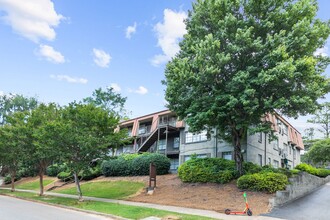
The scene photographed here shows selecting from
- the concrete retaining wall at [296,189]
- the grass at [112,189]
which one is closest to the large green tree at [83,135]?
the grass at [112,189]

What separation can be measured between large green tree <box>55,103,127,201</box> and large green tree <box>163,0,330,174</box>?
16.2 feet

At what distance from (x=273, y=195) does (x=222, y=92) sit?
6.38 metres

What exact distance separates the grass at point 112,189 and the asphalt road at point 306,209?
10961 mm

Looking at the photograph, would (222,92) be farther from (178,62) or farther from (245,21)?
(245,21)

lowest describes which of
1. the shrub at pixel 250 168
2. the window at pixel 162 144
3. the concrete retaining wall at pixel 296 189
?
the concrete retaining wall at pixel 296 189

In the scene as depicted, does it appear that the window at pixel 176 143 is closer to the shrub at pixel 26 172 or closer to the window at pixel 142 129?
the window at pixel 142 129

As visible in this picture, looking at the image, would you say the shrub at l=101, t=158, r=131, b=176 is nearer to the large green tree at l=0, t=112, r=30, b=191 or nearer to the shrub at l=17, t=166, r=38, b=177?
the large green tree at l=0, t=112, r=30, b=191

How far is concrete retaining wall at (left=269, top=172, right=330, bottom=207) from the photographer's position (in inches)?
579

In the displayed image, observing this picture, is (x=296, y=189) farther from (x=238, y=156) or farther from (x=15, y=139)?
(x=15, y=139)

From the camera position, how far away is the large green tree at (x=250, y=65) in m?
16.3

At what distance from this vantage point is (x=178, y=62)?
720 inches

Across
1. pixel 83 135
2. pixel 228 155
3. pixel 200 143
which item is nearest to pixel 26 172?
pixel 200 143

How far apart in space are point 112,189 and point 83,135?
25.1 ft

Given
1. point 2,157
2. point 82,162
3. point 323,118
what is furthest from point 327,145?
point 2,157
